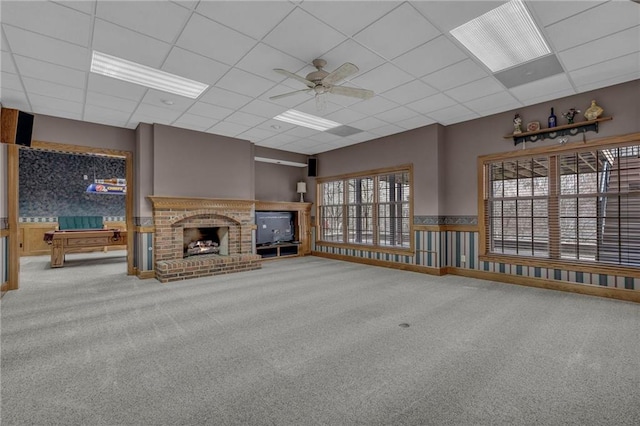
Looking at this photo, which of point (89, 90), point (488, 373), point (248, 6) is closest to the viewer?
point (488, 373)

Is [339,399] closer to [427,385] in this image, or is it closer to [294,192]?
[427,385]

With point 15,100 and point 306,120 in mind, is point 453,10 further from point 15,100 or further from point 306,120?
point 15,100

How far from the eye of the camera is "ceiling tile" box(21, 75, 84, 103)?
12.6ft

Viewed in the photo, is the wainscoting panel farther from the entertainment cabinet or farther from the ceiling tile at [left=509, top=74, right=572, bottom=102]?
the entertainment cabinet

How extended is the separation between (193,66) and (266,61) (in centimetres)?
88

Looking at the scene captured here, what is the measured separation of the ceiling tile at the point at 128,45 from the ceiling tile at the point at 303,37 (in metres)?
1.16

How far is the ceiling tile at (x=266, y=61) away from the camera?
3213 millimetres

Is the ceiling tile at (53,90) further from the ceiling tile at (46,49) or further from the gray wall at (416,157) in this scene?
the gray wall at (416,157)

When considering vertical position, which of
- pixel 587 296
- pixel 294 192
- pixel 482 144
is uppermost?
pixel 482 144

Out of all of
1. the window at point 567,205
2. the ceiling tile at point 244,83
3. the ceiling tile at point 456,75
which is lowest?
the window at point 567,205

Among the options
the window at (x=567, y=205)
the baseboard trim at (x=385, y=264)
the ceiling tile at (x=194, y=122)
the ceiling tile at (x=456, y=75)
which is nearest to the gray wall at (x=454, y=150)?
the window at (x=567, y=205)

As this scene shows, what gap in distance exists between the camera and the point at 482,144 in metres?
5.40

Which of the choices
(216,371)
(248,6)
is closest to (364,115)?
(248,6)

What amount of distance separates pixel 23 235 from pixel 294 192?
25.4 ft
